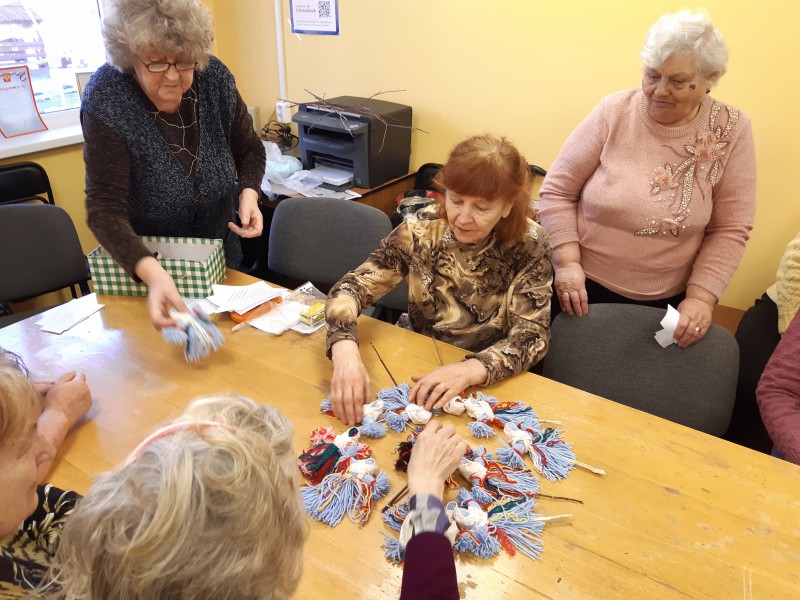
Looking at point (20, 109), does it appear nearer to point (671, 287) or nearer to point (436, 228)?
point (436, 228)

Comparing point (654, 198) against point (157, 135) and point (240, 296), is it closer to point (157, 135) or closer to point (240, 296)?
point (240, 296)

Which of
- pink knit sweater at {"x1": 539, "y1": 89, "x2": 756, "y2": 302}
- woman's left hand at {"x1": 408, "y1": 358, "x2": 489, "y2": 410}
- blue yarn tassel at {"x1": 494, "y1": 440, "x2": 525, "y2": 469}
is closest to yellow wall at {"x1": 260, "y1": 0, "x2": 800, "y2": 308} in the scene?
pink knit sweater at {"x1": 539, "y1": 89, "x2": 756, "y2": 302}

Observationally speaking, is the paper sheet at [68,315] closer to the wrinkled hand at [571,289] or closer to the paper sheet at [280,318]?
the paper sheet at [280,318]

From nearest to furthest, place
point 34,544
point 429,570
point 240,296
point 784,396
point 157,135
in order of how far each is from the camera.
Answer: point 429,570
point 34,544
point 784,396
point 157,135
point 240,296

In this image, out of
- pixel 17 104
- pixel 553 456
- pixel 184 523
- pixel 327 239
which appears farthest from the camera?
pixel 17 104

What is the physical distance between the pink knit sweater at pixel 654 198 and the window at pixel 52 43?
2.83 m

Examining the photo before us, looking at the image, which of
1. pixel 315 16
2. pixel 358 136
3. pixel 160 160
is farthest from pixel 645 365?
pixel 315 16

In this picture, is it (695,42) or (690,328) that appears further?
(695,42)

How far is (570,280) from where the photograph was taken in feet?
5.89

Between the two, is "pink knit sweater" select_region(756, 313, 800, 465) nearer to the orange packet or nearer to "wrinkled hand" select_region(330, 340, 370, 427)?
"wrinkled hand" select_region(330, 340, 370, 427)

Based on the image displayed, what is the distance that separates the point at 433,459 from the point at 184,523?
0.57 meters

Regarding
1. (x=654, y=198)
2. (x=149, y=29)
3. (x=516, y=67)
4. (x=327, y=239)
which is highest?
(x=149, y=29)

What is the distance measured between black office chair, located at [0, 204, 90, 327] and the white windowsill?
0.80 m

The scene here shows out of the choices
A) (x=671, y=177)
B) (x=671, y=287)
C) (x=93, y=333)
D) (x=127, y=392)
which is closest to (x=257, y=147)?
(x=93, y=333)
